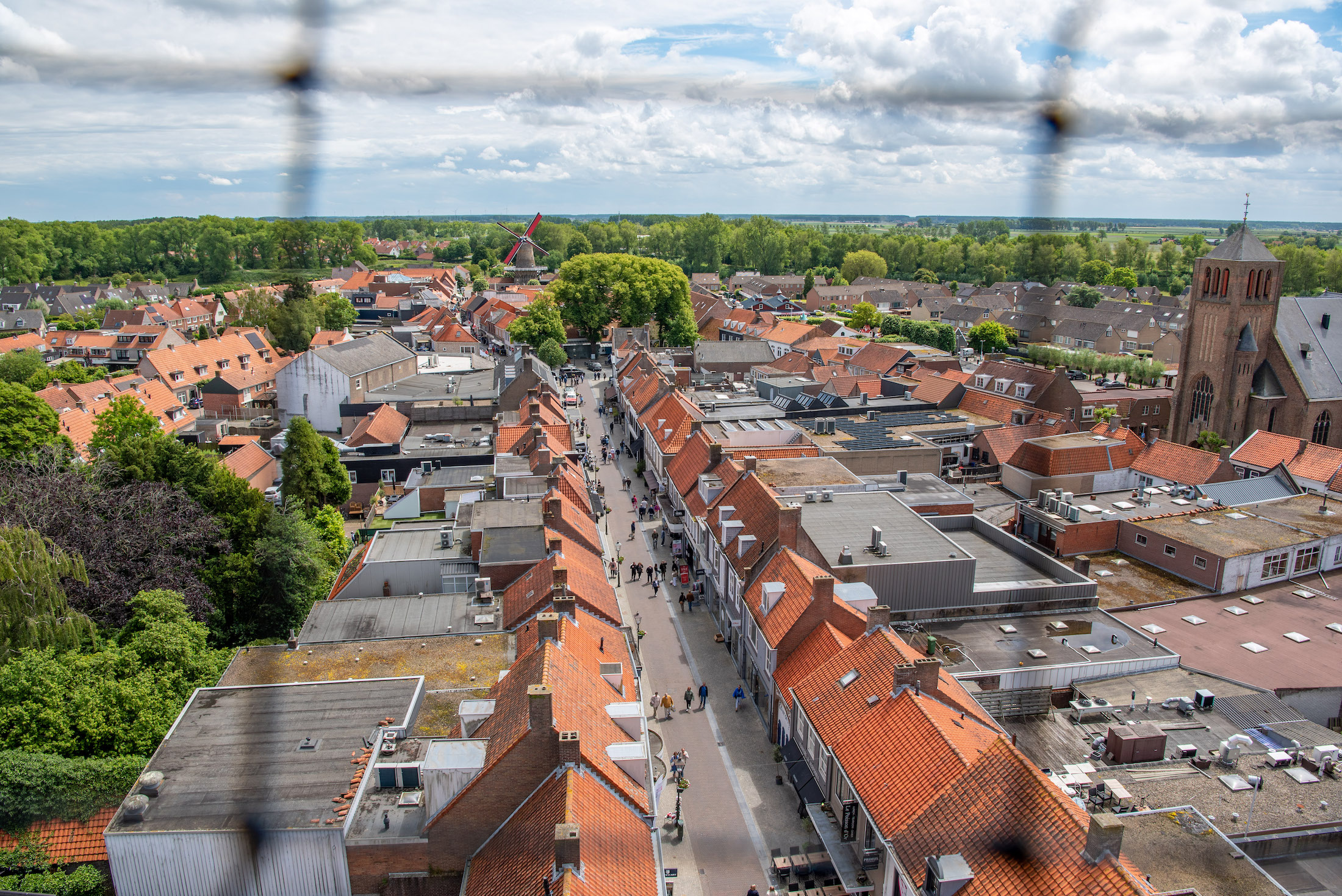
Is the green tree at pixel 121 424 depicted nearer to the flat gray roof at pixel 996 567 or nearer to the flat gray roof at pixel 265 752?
the flat gray roof at pixel 265 752

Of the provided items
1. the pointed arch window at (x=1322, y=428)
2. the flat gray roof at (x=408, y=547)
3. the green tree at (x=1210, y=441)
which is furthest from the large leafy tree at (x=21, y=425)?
the pointed arch window at (x=1322, y=428)

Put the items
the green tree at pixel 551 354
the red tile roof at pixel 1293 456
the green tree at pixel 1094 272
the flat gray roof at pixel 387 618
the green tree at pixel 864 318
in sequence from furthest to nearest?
the green tree at pixel 1094 272
the green tree at pixel 864 318
the green tree at pixel 551 354
the red tile roof at pixel 1293 456
the flat gray roof at pixel 387 618

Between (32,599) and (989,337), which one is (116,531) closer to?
(32,599)

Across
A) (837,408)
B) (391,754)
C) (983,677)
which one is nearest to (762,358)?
(837,408)

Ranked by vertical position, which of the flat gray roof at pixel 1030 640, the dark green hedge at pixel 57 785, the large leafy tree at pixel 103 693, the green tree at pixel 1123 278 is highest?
the green tree at pixel 1123 278

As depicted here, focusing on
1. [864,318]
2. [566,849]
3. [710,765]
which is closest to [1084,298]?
[864,318]

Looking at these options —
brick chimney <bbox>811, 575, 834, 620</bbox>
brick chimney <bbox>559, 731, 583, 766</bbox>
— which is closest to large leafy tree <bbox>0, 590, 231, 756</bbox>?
brick chimney <bbox>559, 731, 583, 766</bbox>

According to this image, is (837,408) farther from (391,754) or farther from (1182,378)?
(391,754)

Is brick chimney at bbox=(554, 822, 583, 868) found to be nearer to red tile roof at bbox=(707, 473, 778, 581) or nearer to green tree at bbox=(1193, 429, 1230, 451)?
red tile roof at bbox=(707, 473, 778, 581)
